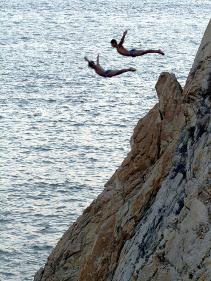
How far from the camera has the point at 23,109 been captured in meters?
66.2

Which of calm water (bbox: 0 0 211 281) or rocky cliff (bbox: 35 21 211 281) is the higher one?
rocky cliff (bbox: 35 21 211 281)

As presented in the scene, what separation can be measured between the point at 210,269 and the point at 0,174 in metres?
41.0

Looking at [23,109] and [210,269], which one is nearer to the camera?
[210,269]

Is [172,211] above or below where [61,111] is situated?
above

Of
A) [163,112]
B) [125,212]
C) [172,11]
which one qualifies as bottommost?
[172,11]

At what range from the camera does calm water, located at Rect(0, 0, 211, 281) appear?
144 feet

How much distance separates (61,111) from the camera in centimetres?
6669

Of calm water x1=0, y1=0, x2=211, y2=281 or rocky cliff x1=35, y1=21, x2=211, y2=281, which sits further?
calm water x1=0, y1=0, x2=211, y2=281

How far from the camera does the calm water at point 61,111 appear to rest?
4403 cm

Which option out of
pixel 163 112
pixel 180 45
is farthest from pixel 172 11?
pixel 163 112

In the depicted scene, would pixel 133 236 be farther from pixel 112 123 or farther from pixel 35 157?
pixel 112 123

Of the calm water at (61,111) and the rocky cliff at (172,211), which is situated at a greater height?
the rocky cliff at (172,211)

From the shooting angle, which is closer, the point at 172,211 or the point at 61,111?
the point at 172,211

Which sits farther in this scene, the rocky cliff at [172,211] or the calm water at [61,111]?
the calm water at [61,111]
